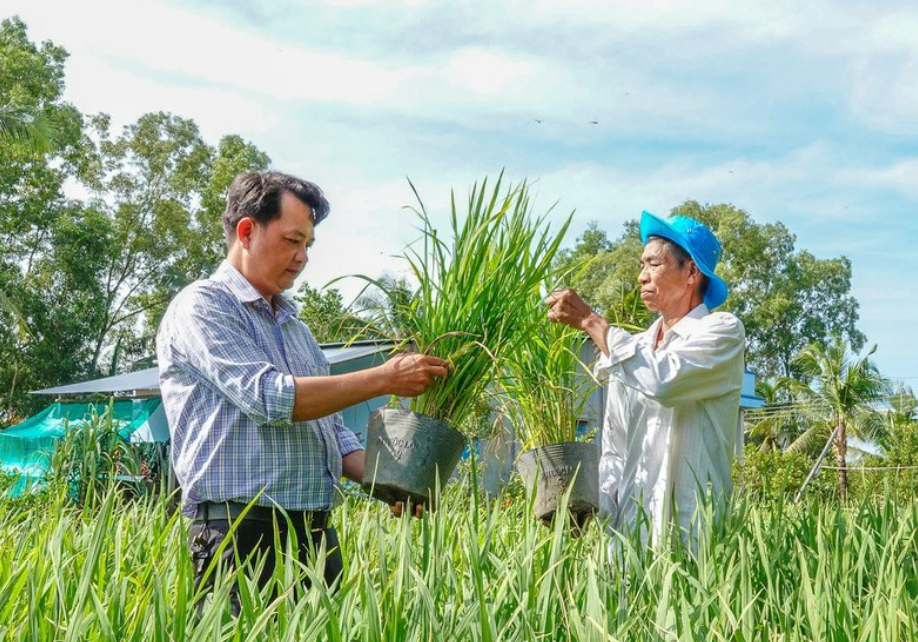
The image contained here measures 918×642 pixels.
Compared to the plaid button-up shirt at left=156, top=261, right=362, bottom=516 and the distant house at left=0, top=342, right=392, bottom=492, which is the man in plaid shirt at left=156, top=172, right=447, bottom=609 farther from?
the distant house at left=0, top=342, right=392, bottom=492

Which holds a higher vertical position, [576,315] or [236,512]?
[576,315]

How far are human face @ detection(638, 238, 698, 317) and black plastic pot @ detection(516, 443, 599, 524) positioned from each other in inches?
18.2

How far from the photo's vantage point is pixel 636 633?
1816mm

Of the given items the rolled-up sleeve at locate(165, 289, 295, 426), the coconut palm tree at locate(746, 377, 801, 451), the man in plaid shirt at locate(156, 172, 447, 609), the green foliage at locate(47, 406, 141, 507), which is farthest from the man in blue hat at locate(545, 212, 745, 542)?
the coconut palm tree at locate(746, 377, 801, 451)

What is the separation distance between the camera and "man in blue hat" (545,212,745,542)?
2488mm

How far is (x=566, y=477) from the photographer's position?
278 cm

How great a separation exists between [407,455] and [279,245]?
575mm

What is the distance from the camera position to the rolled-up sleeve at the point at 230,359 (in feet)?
6.87

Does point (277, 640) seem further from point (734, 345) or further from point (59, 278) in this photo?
point (59, 278)

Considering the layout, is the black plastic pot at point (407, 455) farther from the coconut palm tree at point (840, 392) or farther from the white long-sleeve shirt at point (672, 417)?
the coconut palm tree at point (840, 392)

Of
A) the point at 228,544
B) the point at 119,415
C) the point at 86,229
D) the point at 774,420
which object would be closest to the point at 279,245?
the point at 228,544

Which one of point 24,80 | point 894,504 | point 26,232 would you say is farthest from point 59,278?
point 894,504

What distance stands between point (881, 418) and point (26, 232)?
21.9 metres

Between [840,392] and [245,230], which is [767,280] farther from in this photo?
[245,230]
